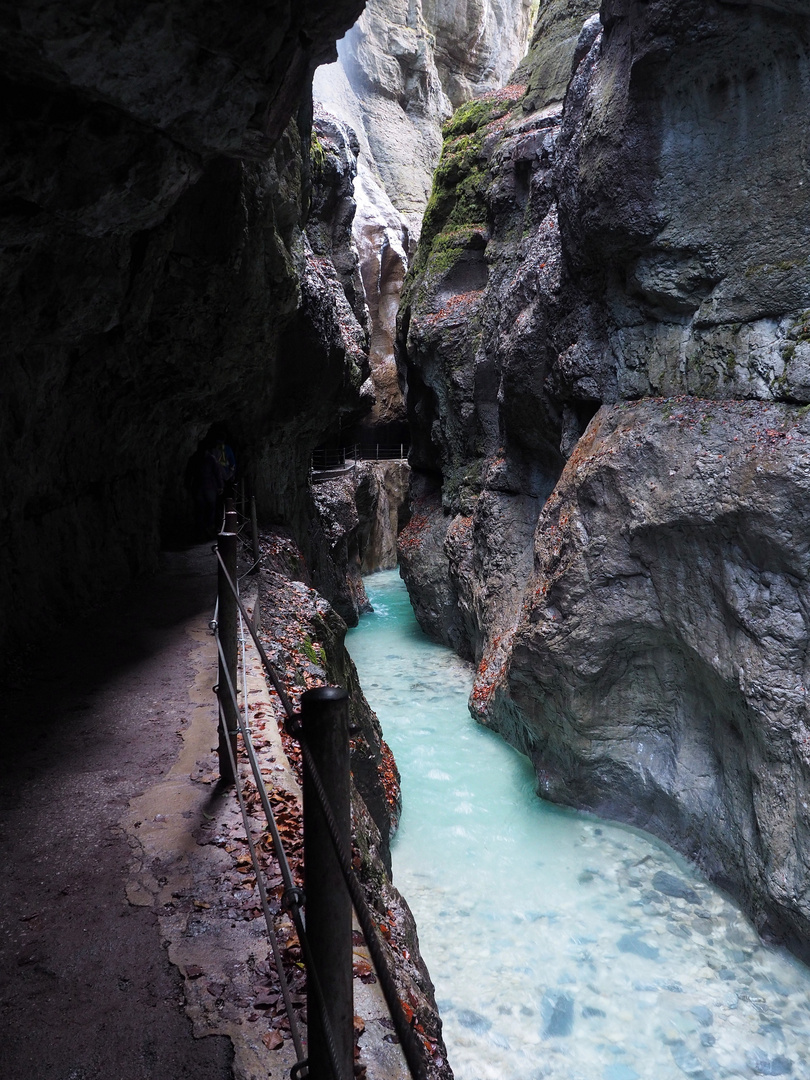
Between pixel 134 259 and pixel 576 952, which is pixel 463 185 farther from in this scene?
pixel 576 952

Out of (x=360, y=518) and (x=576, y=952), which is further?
(x=360, y=518)

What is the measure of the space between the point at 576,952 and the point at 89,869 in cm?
601

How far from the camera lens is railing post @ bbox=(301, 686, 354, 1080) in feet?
5.93

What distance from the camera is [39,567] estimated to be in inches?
305

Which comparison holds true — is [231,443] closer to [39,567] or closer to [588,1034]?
[39,567]

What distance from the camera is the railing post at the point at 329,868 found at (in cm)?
181

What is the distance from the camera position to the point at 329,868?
1.87m

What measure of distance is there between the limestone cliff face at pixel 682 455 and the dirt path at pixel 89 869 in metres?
5.77

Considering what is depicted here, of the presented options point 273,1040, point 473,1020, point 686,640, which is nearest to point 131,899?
point 273,1040

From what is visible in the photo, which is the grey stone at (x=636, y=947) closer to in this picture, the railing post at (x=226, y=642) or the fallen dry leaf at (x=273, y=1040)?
the railing post at (x=226, y=642)

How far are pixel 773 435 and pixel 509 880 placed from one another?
639cm

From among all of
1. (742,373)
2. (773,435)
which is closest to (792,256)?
(742,373)

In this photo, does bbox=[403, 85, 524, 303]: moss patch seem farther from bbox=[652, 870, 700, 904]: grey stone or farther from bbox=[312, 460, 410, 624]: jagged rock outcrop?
bbox=[652, 870, 700, 904]: grey stone

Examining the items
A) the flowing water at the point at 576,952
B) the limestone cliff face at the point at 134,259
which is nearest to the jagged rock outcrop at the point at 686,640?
the flowing water at the point at 576,952
